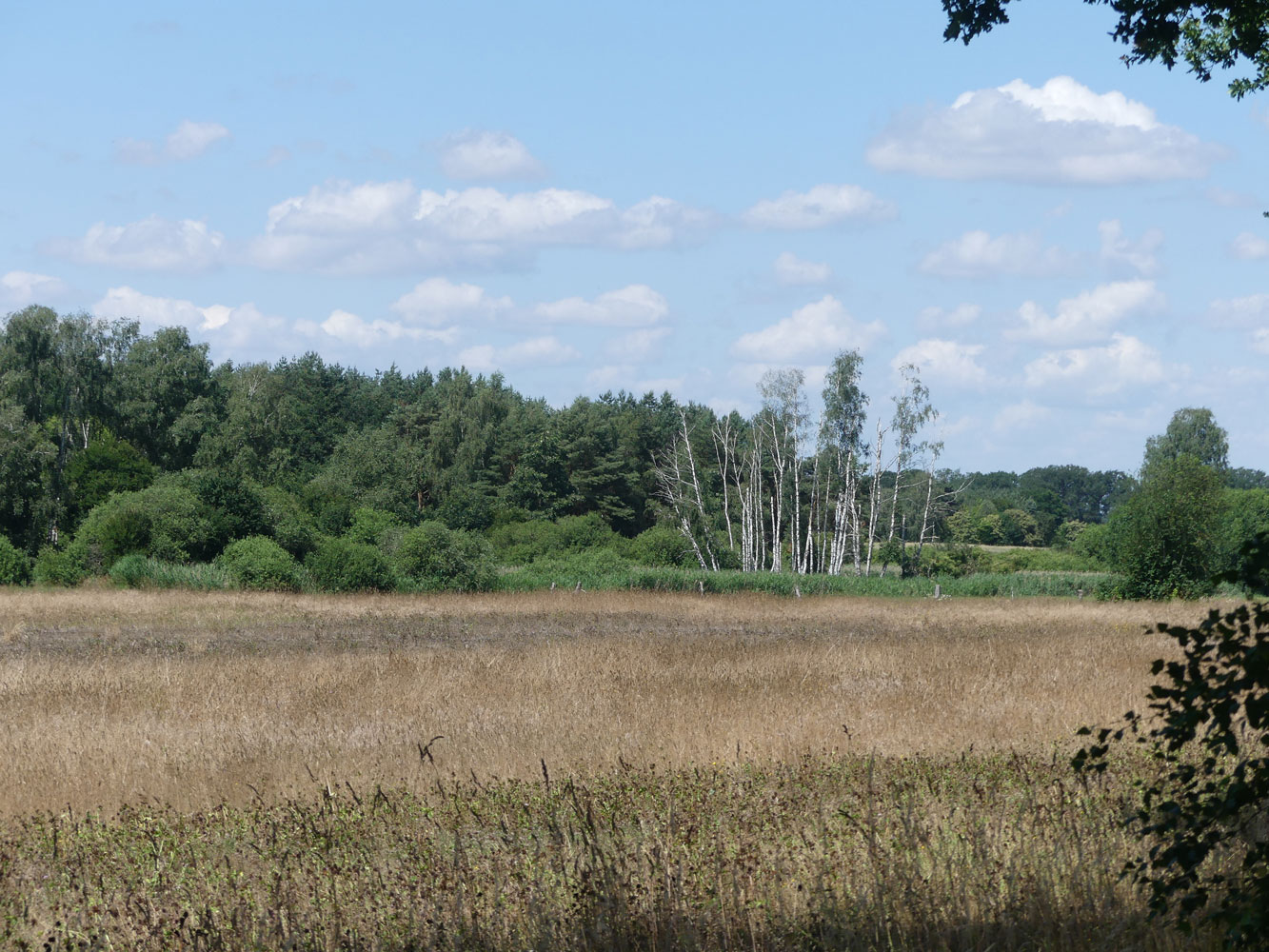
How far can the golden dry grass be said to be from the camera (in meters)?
8.75

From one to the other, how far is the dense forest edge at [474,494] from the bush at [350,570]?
0.10 metres

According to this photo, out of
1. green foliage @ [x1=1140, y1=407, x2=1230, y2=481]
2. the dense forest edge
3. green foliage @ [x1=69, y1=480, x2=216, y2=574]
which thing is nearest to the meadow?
the dense forest edge

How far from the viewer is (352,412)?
98375 mm

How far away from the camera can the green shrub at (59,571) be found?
4222cm

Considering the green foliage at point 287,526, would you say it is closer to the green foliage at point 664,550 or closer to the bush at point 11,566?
the bush at point 11,566

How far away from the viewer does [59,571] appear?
1671 inches

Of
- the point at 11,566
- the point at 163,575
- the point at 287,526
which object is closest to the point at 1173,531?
the point at 287,526

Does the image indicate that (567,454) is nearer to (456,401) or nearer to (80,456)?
(456,401)

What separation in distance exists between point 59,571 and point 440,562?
45.1 ft

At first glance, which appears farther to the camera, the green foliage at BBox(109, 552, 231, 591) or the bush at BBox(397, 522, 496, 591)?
the bush at BBox(397, 522, 496, 591)

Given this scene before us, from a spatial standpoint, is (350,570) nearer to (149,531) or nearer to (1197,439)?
(149,531)

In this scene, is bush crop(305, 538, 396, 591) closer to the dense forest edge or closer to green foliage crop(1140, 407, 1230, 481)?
the dense forest edge

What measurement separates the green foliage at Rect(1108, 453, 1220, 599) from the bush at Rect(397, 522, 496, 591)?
77.1ft

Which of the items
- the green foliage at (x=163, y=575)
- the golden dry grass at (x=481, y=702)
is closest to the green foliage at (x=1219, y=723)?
the golden dry grass at (x=481, y=702)
